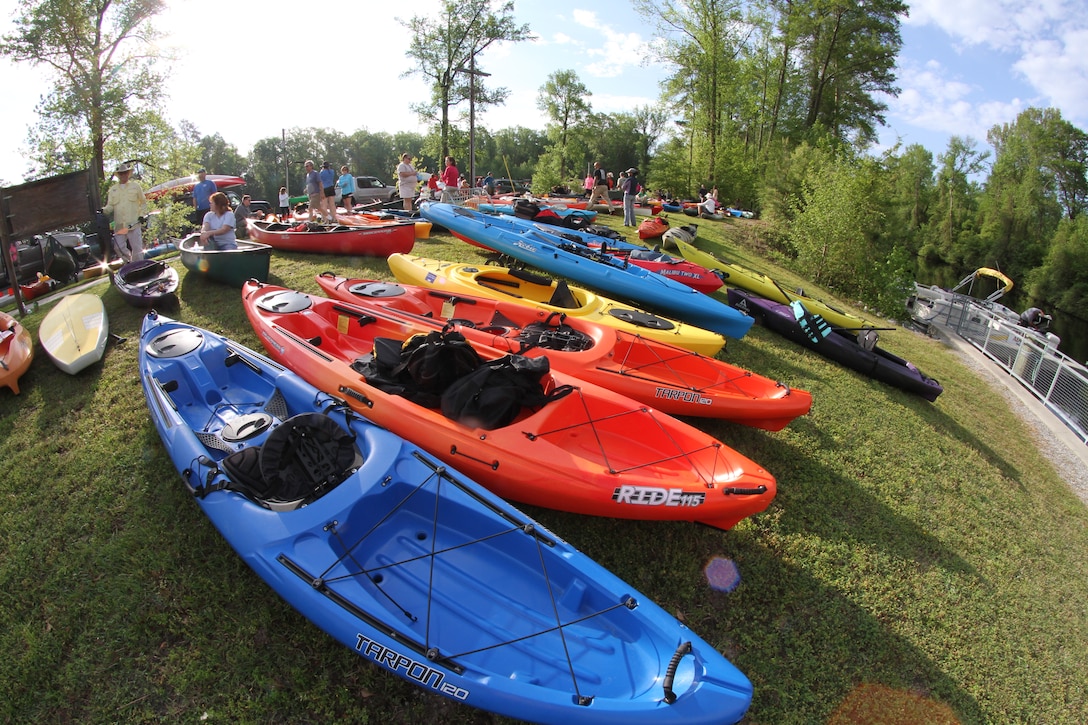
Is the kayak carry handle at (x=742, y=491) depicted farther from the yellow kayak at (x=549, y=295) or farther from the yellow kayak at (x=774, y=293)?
the yellow kayak at (x=774, y=293)

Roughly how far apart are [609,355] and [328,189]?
24.5ft

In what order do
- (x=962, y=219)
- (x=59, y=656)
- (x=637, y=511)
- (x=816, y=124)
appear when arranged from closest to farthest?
(x=59, y=656), (x=637, y=511), (x=816, y=124), (x=962, y=219)

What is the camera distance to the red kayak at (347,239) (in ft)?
26.6

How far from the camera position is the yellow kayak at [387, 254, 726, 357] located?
18.1 feet

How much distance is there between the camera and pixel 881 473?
4.94 metres

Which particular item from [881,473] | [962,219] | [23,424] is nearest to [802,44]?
[962,219]

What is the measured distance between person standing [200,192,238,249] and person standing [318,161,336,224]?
3.03 m

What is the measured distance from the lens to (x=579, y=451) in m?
3.69

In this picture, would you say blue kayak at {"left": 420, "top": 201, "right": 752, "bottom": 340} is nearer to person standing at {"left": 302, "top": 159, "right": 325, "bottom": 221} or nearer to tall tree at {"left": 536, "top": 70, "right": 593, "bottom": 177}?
person standing at {"left": 302, "top": 159, "right": 325, "bottom": 221}

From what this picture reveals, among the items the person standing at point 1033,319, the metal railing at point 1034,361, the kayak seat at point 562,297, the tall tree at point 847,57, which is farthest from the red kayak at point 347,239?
the tall tree at point 847,57

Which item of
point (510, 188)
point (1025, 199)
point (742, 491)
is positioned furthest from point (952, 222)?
point (742, 491)

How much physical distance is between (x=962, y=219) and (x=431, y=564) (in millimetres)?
44262

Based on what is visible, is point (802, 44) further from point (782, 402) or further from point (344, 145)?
point (344, 145)

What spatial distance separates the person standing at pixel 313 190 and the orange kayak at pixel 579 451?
638 cm
